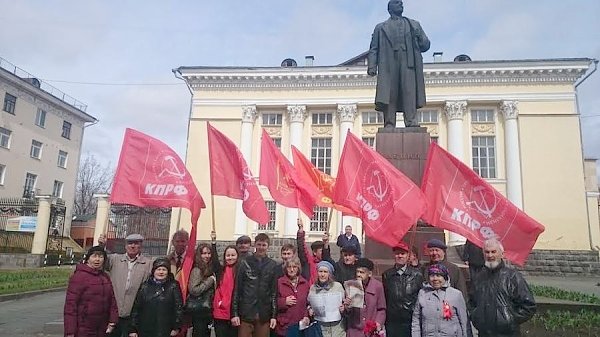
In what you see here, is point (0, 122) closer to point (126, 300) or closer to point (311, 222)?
point (311, 222)

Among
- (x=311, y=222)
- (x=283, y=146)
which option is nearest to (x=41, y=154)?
(x=283, y=146)

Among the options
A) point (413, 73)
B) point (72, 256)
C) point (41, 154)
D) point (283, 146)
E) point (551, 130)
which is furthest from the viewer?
point (41, 154)

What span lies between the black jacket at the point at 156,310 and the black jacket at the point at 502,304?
286 centimetres

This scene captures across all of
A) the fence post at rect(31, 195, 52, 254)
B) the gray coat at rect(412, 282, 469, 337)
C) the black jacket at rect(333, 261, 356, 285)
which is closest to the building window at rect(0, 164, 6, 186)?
the fence post at rect(31, 195, 52, 254)

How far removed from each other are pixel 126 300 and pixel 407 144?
4885mm

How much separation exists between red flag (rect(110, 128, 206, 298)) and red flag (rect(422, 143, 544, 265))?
2.98m

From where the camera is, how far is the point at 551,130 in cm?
2648

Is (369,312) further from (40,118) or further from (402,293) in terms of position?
(40,118)

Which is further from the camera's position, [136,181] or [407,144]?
[407,144]

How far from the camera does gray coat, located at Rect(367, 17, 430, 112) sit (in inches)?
333

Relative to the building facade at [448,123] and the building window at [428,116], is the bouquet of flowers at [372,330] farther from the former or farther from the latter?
the building window at [428,116]

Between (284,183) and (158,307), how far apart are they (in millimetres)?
3307

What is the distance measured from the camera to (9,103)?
1286 inches

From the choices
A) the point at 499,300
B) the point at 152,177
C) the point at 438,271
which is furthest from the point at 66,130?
A: the point at 499,300
